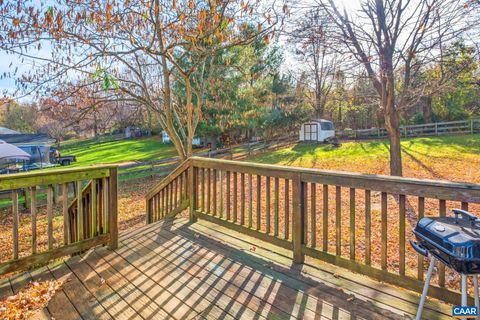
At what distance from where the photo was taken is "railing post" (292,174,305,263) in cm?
315

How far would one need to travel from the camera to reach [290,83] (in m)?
22.3

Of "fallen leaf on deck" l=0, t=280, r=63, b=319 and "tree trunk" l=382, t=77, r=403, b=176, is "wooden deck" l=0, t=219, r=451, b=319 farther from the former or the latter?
"tree trunk" l=382, t=77, r=403, b=176

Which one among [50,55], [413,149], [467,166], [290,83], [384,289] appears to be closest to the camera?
[384,289]

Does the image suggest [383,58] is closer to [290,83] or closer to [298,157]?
[298,157]

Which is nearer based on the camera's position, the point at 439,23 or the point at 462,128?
the point at 439,23

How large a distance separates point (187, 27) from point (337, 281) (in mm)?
5672

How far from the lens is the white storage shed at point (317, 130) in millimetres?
21781

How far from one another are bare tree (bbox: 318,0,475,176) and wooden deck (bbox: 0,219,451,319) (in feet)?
19.1

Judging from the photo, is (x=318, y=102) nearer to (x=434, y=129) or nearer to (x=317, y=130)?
(x=317, y=130)

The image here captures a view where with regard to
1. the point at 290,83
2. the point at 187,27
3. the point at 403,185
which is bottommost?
the point at 403,185

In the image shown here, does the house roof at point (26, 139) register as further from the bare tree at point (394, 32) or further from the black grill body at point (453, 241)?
the black grill body at point (453, 241)

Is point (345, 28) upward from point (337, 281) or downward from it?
upward

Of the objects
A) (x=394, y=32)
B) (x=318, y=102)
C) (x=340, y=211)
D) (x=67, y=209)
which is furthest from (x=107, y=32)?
(x=318, y=102)

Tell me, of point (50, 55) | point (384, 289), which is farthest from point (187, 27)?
point (384, 289)
